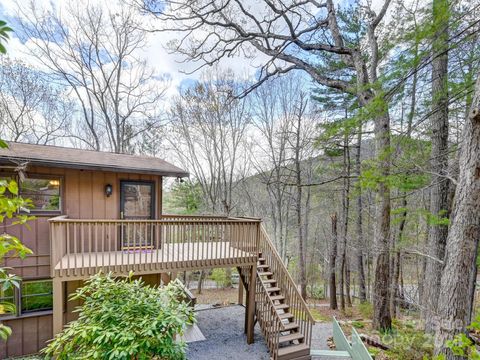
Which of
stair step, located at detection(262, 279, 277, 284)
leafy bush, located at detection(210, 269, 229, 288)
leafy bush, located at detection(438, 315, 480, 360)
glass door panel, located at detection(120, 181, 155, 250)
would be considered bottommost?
leafy bush, located at detection(210, 269, 229, 288)

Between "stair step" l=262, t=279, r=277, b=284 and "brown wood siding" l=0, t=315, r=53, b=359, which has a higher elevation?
"stair step" l=262, t=279, r=277, b=284

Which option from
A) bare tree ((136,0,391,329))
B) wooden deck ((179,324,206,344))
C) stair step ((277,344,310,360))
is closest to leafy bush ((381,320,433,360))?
bare tree ((136,0,391,329))

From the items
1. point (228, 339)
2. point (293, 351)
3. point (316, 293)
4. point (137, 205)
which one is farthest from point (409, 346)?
point (316, 293)

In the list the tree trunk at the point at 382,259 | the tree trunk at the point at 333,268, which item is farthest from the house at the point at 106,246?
the tree trunk at the point at 333,268

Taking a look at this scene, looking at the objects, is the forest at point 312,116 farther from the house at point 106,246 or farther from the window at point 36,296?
the window at point 36,296

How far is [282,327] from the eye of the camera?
223 inches

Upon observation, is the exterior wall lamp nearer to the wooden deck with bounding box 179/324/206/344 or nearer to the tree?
the wooden deck with bounding box 179/324/206/344

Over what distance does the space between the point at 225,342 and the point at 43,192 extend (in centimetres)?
596

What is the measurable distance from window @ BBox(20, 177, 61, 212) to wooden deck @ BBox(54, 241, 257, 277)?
135 centimetres

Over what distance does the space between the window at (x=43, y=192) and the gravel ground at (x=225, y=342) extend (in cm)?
495

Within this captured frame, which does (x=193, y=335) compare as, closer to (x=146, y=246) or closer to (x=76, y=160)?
(x=146, y=246)

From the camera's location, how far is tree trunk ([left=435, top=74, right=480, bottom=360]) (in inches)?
139

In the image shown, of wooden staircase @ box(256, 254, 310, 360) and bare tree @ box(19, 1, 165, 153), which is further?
bare tree @ box(19, 1, 165, 153)

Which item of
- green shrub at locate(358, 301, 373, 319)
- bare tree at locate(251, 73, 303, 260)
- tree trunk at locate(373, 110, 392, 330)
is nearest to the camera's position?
tree trunk at locate(373, 110, 392, 330)
